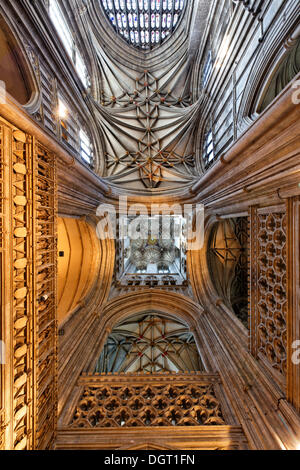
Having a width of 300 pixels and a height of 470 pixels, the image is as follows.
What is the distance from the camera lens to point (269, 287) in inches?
175

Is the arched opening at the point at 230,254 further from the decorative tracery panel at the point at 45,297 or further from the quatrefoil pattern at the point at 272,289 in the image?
the decorative tracery panel at the point at 45,297

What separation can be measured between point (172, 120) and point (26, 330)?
13.1 metres

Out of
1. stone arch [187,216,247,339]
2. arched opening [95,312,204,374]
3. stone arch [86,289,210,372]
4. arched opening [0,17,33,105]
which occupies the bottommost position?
arched opening [95,312,204,374]

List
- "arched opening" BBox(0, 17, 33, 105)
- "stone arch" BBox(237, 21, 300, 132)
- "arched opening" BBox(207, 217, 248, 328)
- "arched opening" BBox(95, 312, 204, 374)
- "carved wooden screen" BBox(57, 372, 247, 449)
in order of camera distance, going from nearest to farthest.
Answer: "carved wooden screen" BBox(57, 372, 247, 449), "arched opening" BBox(0, 17, 33, 105), "stone arch" BBox(237, 21, 300, 132), "arched opening" BBox(95, 312, 204, 374), "arched opening" BBox(207, 217, 248, 328)

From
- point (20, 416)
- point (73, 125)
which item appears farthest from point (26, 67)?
point (20, 416)

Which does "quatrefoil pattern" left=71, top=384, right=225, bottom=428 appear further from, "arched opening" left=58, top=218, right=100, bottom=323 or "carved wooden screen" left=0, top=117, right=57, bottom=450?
"arched opening" left=58, top=218, right=100, bottom=323

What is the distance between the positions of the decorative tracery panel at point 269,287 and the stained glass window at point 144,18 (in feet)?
51.9

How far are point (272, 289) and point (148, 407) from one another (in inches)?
158

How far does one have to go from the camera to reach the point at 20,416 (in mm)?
3080

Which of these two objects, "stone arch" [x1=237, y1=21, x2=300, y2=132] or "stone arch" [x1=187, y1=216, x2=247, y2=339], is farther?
"stone arch" [x1=187, y1=216, x2=247, y2=339]

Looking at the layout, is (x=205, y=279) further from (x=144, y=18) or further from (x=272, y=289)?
(x=144, y=18)

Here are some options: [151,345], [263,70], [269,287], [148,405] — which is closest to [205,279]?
[151,345]

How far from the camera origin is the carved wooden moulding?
166 inches

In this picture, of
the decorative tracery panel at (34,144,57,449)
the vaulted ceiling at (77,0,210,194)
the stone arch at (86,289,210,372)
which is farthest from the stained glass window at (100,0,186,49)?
the stone arch at (86,289,210,372)
